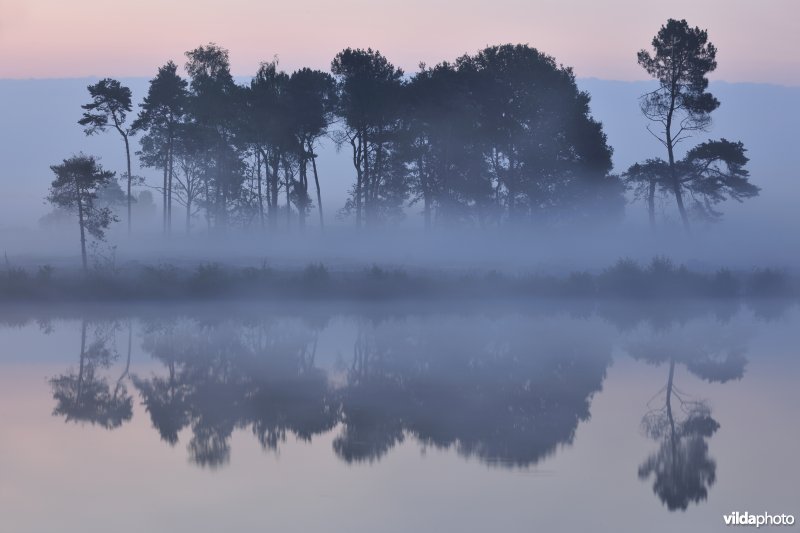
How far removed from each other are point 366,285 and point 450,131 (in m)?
19.8

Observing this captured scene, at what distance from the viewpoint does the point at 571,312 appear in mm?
40562

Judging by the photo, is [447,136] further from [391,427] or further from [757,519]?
[757,519]

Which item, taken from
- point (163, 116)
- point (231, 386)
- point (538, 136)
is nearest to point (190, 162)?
point (163, 116)

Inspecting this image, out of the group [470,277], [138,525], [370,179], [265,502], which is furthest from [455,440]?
[370,179]

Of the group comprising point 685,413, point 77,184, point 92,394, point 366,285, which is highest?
point 77,184

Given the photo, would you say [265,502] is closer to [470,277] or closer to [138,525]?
[138,525]

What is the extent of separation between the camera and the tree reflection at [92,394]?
69.6 ft

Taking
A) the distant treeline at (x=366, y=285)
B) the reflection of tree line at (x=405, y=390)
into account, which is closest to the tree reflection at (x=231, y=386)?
the reflection of tree line at (x=405, y=390)

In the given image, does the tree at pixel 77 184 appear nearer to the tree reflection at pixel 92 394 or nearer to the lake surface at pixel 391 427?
the lake surface at pixel 391 427

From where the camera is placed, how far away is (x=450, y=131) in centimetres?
6097

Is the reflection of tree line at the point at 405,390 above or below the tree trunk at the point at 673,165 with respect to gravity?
below

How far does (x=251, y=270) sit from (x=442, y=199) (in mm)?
21892

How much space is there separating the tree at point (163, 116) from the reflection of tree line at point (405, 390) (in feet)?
104

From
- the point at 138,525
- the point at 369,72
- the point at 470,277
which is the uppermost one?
the point at 369,72
